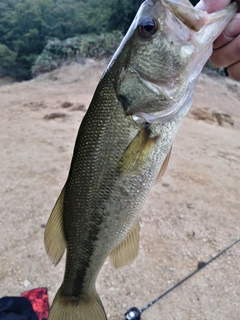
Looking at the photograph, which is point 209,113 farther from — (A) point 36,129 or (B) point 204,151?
(A) point 36,129

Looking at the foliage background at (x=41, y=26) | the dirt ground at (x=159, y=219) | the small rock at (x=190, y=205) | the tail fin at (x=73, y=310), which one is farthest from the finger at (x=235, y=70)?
the foliage background at (x=41, y=26)

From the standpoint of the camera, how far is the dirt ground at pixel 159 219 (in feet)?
10.7

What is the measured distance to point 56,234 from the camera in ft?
5.41

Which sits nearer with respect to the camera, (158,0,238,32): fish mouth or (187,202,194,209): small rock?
(158,0,238,32): fish mouth

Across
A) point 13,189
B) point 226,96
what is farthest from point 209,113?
point 13,189

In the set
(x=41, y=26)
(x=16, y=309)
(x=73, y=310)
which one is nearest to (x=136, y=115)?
(x=73, y=310)

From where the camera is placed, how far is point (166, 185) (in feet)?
16.2

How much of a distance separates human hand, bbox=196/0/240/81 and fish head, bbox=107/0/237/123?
0.15 ft

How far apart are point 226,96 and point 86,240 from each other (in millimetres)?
9194

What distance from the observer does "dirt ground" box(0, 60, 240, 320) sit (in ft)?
10.7

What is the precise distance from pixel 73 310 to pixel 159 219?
2543 mm

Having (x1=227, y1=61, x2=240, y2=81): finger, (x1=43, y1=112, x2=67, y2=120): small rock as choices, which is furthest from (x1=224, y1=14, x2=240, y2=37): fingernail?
(x1=43, y1=112, x2=67, y2=120): small rock

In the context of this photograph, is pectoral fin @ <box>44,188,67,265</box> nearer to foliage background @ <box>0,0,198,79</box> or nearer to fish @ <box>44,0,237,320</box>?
fish @ <box>44,0,237,320</box>

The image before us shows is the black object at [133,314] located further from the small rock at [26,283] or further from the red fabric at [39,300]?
the small rock at [26,283]
